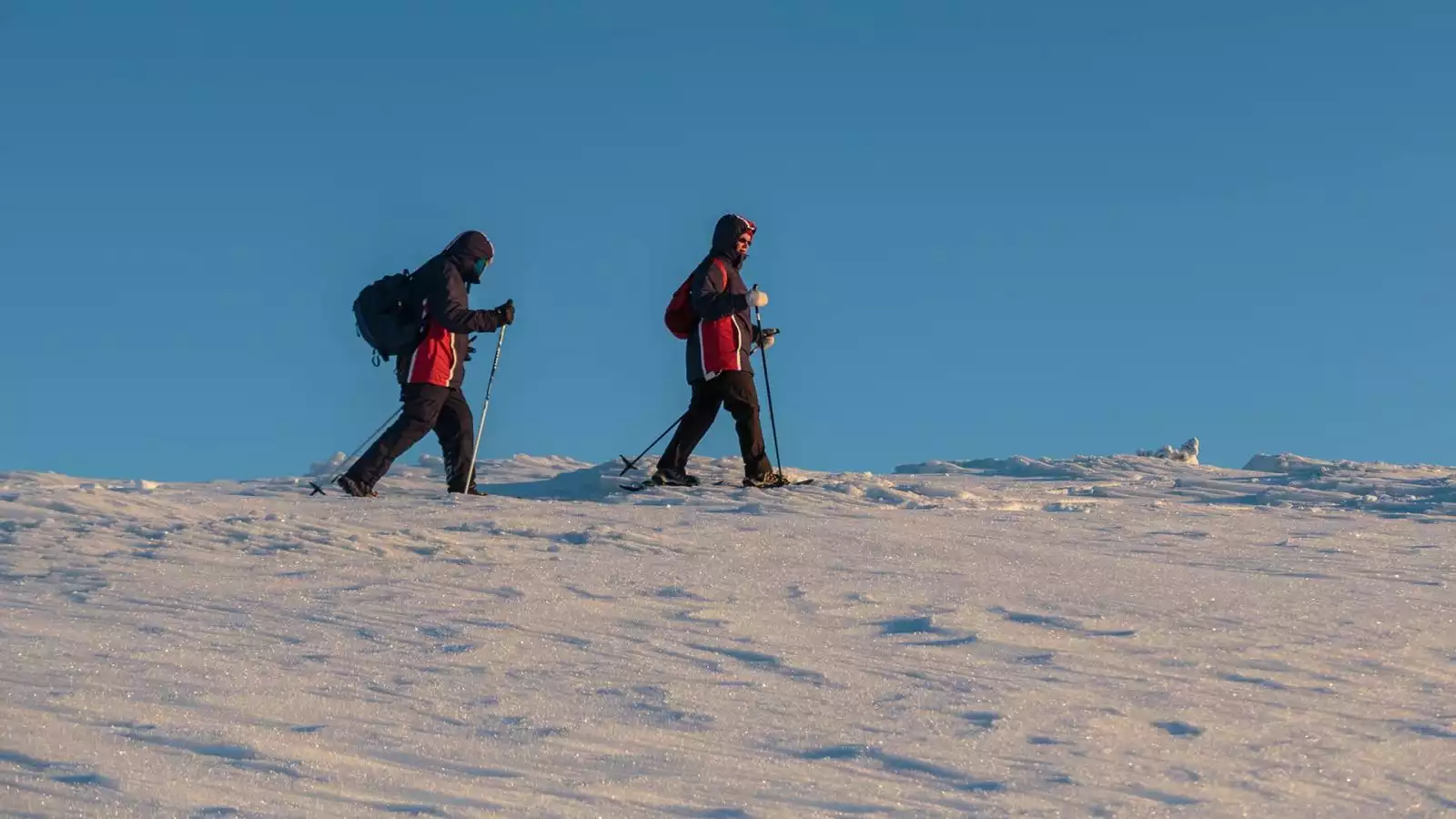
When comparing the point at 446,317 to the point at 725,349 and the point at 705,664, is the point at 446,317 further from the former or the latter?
the point at 705,664

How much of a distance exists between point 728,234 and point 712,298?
1.60ft

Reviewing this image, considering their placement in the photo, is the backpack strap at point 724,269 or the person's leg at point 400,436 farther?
the backpack strap at point 724,269

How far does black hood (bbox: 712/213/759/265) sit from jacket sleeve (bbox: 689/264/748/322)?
0.65ft

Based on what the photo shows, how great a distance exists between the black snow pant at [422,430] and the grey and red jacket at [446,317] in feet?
0.33

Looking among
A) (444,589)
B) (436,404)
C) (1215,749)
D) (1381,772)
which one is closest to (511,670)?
(444,589)

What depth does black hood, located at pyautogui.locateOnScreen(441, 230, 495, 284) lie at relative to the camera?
10906mm

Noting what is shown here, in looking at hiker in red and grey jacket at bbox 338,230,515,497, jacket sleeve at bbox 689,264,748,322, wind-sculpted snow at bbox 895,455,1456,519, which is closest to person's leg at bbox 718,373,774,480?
jacket sleeve at bbox 689,264,748,322

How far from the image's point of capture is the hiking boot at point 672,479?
1113 cm

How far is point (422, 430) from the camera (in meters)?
10.8

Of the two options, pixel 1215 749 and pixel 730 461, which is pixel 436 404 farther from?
pixel 1215 749

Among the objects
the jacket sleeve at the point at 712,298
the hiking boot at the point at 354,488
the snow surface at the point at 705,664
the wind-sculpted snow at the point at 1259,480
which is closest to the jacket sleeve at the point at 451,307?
the hiking boot at the point at 354,488

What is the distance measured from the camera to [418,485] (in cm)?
1231

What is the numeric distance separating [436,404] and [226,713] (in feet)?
20.1

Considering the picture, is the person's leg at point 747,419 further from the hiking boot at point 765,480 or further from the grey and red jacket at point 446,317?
the grey and red jacket at point 446,317
